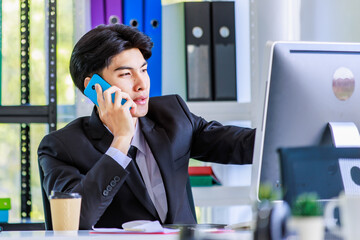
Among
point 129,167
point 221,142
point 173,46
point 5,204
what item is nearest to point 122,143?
point 129,167

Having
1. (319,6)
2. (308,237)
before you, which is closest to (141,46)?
(319,6)

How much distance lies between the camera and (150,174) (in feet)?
6.15

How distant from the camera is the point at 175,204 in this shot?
5.93ft

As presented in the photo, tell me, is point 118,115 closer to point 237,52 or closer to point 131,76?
point 131,76

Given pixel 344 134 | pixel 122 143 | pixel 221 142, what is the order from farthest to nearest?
pixel 221 142 < pixel 122 143 < pixel 344 134

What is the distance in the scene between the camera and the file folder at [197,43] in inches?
88.7

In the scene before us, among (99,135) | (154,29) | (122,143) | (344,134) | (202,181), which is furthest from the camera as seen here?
(202,181)

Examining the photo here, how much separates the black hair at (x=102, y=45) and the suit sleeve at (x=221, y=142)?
0.88 ft

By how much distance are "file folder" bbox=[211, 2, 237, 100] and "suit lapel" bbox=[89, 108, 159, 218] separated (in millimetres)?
571

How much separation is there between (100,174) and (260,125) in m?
0.56

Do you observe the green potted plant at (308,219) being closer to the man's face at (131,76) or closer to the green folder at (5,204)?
the man's face at (131,76)

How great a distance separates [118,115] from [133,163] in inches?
6.0

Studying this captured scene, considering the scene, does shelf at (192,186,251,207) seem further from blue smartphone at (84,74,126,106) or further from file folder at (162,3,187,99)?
blue smartphone at (84,74,126,106)

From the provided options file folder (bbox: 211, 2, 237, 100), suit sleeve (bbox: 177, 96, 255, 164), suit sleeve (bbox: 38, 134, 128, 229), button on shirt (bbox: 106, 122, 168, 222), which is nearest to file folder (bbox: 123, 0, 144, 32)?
file folder (bbox: 211, 2, 237, 100)
